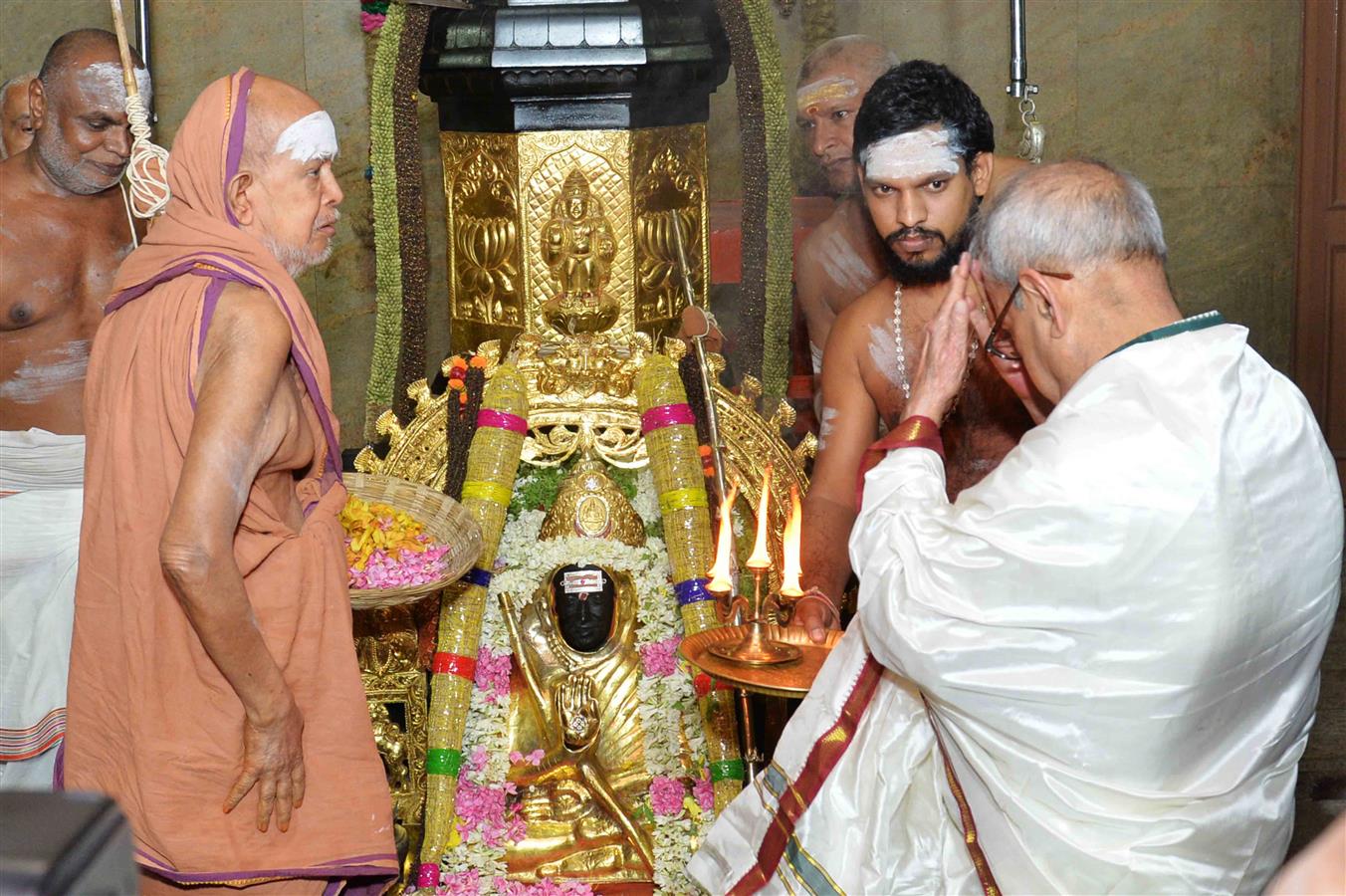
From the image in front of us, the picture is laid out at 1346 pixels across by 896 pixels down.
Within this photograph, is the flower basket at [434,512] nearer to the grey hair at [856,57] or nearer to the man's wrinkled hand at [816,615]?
the man's wrinkled hand at [816,615]

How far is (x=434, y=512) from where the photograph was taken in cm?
364

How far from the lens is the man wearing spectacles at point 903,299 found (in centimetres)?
381

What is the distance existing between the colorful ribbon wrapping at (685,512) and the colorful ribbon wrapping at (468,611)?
364 millimetres

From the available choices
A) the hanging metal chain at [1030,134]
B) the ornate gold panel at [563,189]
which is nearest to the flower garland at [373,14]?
the ornate gold panel at [563,189]

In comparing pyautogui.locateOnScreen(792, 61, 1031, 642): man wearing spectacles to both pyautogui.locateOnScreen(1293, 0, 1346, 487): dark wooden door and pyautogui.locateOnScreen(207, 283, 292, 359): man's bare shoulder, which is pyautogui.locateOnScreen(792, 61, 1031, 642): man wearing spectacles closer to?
pyautogui.locateOnScreen(207, 283, 292, 359): man's bare shoulder

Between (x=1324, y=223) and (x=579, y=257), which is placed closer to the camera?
(x=579, y=257)

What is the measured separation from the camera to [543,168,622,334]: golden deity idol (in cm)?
411

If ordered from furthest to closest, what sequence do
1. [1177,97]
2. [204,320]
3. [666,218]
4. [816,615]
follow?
1. [1177,97]
2. [666,218]
3. [816,615]
4. [204,320]

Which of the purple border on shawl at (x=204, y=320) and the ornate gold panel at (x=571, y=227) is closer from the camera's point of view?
the purple border on shawl at (x=204, y=320)

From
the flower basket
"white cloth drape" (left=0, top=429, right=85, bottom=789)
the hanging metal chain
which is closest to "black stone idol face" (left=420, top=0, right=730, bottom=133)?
the hanging metal chain

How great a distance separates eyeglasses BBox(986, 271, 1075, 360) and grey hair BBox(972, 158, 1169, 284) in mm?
13

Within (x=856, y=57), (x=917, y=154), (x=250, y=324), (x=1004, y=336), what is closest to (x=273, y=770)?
(x=250, y=324)

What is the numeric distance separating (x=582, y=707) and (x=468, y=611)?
1.36 ft

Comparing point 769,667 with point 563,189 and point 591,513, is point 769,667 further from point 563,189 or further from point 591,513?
point 563,189
